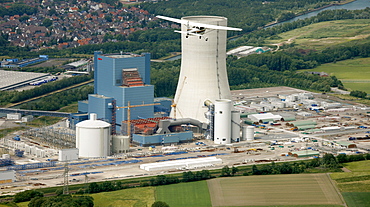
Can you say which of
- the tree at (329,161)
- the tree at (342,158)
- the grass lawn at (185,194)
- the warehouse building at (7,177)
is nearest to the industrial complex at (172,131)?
the warehouse building at (7,177)

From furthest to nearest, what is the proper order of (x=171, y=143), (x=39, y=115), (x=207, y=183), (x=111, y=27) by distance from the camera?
1. (x=111, y=27)
2. (x=39, y=115)
3. (x=171, y=143)
4. (x=207, y=183)

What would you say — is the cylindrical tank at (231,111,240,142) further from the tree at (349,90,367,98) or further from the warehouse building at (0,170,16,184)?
the tree at (349,90,367,98)

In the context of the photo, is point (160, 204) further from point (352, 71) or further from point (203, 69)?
point (352, 71)

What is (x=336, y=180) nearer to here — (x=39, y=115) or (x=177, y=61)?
A: (x=39, y=115)

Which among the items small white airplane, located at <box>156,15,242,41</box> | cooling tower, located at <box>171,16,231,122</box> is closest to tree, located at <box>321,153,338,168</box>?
cooling tower, located at <box>171,16,231,122</box>

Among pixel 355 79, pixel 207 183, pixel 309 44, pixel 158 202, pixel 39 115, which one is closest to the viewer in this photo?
pixel 158 202

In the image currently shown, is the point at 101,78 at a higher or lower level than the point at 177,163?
higher

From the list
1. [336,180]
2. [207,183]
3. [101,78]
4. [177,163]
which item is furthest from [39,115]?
[336,180]

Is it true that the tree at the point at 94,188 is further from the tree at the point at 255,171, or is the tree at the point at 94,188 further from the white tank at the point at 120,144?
the tree at the point at 255,171
